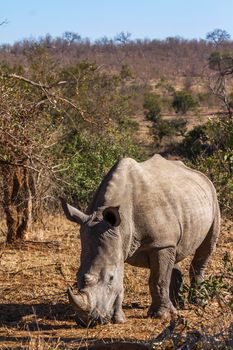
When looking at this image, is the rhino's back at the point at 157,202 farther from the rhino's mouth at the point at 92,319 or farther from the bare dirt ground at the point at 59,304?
the rhino's mouth at the point at 92,319

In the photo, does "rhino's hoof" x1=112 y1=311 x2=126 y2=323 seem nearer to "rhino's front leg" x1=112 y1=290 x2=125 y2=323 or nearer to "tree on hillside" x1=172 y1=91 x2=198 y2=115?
"rhino's front leg" x1=112 y1=290 x2=125 y2=323

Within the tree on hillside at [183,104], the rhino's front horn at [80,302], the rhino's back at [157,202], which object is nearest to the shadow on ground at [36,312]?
the rhino's front horn at [80,302]

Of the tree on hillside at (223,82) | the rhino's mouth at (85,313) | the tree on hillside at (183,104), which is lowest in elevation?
the rhino's mouth at (85,313)

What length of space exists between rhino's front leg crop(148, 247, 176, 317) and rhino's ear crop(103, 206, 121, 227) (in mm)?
707

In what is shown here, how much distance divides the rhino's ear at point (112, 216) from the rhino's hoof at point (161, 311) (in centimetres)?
110

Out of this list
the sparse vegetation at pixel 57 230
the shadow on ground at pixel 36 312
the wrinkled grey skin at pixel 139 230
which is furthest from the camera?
the shadow on ground at pixel 36 312

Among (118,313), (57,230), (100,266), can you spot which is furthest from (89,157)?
(100,266)

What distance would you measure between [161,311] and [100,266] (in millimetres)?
978

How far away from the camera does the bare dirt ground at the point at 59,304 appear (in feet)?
20.5

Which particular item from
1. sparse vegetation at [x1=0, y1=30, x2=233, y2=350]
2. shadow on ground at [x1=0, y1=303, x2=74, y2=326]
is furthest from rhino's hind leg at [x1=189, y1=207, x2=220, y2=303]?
shadow on ground at [x1=0, y1=303, x2=74, y2=326]

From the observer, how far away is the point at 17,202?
11.7 meters

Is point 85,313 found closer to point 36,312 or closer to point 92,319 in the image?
point 92,319

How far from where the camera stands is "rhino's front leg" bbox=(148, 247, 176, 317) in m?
7.57

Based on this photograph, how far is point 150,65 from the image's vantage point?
3206 inches
